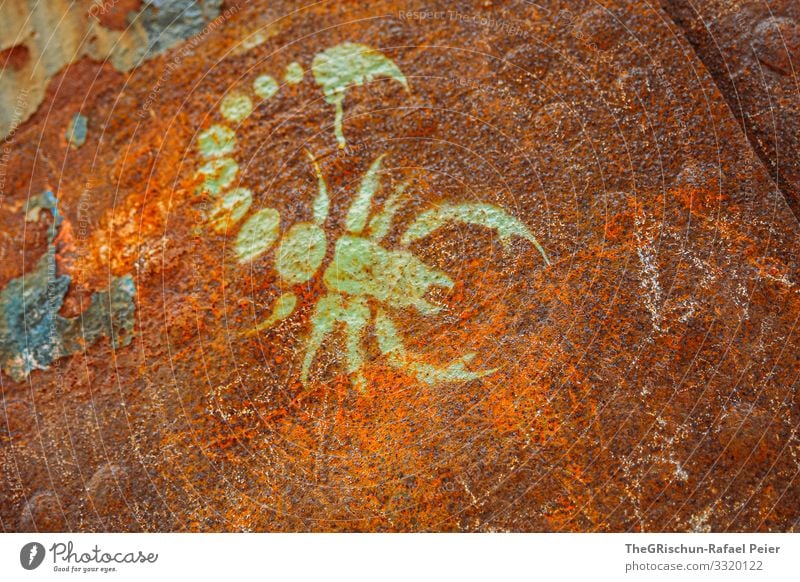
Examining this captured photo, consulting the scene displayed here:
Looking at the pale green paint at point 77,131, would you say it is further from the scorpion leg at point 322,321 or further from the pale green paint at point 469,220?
the pale green paint at point 469,220

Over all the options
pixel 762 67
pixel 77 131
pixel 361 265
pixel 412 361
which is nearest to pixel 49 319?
pixel 77 131

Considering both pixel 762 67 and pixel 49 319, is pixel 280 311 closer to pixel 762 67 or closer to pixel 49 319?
pixel 49 319

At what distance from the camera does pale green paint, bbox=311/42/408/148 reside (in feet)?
5.43

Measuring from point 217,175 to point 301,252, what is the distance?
0.29m

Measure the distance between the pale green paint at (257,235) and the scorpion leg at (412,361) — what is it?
0.33m

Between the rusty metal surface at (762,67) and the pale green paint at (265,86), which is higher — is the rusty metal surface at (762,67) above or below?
below

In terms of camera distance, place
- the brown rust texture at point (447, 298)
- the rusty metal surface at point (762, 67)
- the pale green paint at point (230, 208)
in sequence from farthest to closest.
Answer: the pale green paint at point (230, 208), the rusty metal surface at point (762, 67), the brown rust texture at point (447, 298)

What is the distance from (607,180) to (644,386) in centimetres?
47

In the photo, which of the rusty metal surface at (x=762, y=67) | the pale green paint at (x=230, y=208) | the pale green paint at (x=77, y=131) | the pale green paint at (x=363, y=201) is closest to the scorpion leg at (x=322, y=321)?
the pale green paint at (x=363, y=201)

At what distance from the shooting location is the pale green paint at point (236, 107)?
167 centimetres

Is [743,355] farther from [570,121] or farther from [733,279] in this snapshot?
[570,121]

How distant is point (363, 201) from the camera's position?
1639 millimetres

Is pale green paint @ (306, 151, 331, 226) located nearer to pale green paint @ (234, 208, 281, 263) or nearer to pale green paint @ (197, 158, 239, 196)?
pale green paint @ (234, 208, 281, 263)

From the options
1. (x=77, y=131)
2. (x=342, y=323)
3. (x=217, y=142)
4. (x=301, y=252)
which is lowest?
(x=342, y=323)
